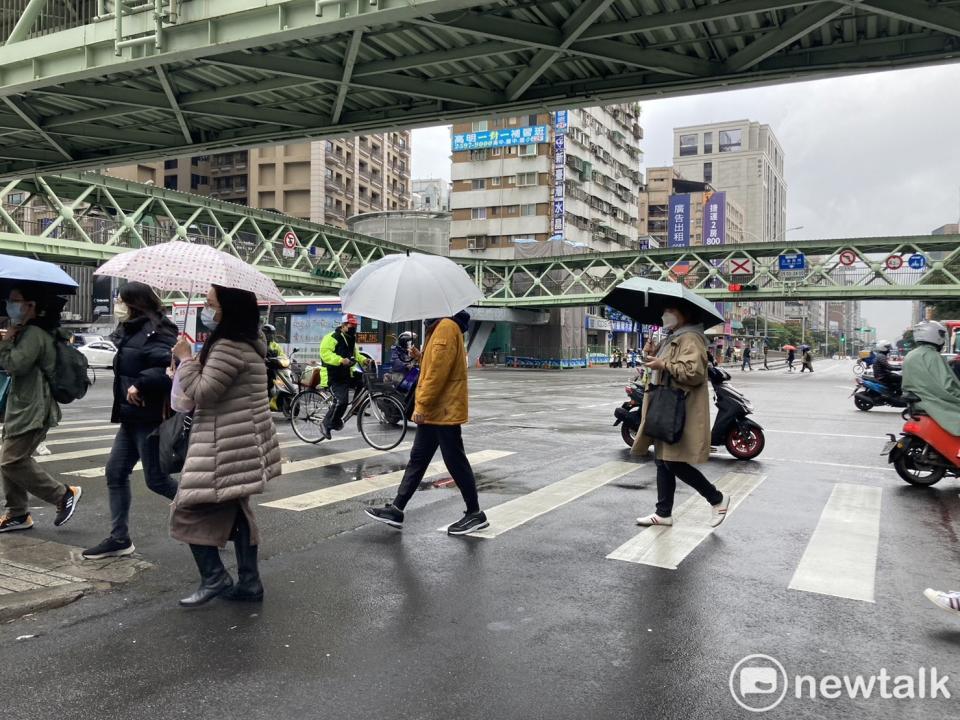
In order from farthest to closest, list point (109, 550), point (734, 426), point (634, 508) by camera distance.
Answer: point (734, 426)
point (634, 508)
point (109, 550)

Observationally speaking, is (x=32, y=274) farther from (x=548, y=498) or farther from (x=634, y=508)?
A: (x=634, y=508)

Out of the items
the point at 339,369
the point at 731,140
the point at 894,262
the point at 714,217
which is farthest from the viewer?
the point at 731,140

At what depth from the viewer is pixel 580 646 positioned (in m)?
3.67

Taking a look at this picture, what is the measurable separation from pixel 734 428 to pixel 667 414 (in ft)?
15.4

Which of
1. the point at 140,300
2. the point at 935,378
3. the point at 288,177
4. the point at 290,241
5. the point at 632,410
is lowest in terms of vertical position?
the point at 632,410

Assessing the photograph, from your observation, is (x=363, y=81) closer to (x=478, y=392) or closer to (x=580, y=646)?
(x=580, y=646)

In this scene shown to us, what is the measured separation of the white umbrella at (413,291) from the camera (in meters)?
5.56

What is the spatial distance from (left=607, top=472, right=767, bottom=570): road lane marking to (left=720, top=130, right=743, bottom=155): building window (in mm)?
182117

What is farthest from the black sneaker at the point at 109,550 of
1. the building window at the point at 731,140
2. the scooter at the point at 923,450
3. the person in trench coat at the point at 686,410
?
→ the building window at the point at 731,140

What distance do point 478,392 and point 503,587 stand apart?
745 inches

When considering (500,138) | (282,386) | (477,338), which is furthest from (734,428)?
(500,138)

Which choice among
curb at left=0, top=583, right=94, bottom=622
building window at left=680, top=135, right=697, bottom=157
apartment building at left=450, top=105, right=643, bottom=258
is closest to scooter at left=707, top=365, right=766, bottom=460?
curb at left=0, top=583, right=94, bottom=622

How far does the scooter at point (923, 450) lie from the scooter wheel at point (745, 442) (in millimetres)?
1780

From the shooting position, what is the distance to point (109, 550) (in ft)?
16.3
